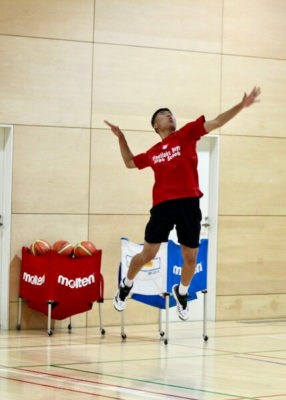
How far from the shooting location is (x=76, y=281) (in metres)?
10.2

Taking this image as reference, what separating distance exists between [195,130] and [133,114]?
14.1ft

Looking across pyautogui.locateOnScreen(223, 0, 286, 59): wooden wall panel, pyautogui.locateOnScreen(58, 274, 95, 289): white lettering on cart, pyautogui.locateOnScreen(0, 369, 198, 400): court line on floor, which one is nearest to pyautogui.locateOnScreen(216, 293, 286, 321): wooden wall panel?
pyautogui.locateOnScreen(58, 274, 95, 289): white lettering on cart

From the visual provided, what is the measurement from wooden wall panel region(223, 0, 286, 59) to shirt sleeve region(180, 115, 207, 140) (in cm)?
511

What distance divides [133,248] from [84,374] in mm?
2748

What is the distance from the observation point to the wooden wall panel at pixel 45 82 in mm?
10820

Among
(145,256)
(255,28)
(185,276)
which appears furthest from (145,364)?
(255,28)

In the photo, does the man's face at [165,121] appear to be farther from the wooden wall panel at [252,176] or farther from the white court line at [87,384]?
the wooden wall panel at [252,176]

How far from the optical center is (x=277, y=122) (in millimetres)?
12578

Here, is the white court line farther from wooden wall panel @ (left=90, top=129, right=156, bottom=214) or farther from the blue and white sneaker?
wooden wall panel @ (left=90, top=129, right=156, bottom=214)

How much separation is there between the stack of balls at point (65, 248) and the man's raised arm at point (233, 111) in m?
3.58

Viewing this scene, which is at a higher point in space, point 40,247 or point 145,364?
point 40,247

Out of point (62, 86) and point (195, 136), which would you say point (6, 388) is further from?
point (62, 86)

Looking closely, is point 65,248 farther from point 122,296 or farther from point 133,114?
point 133,114

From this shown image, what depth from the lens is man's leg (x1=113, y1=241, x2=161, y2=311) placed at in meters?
7.73
